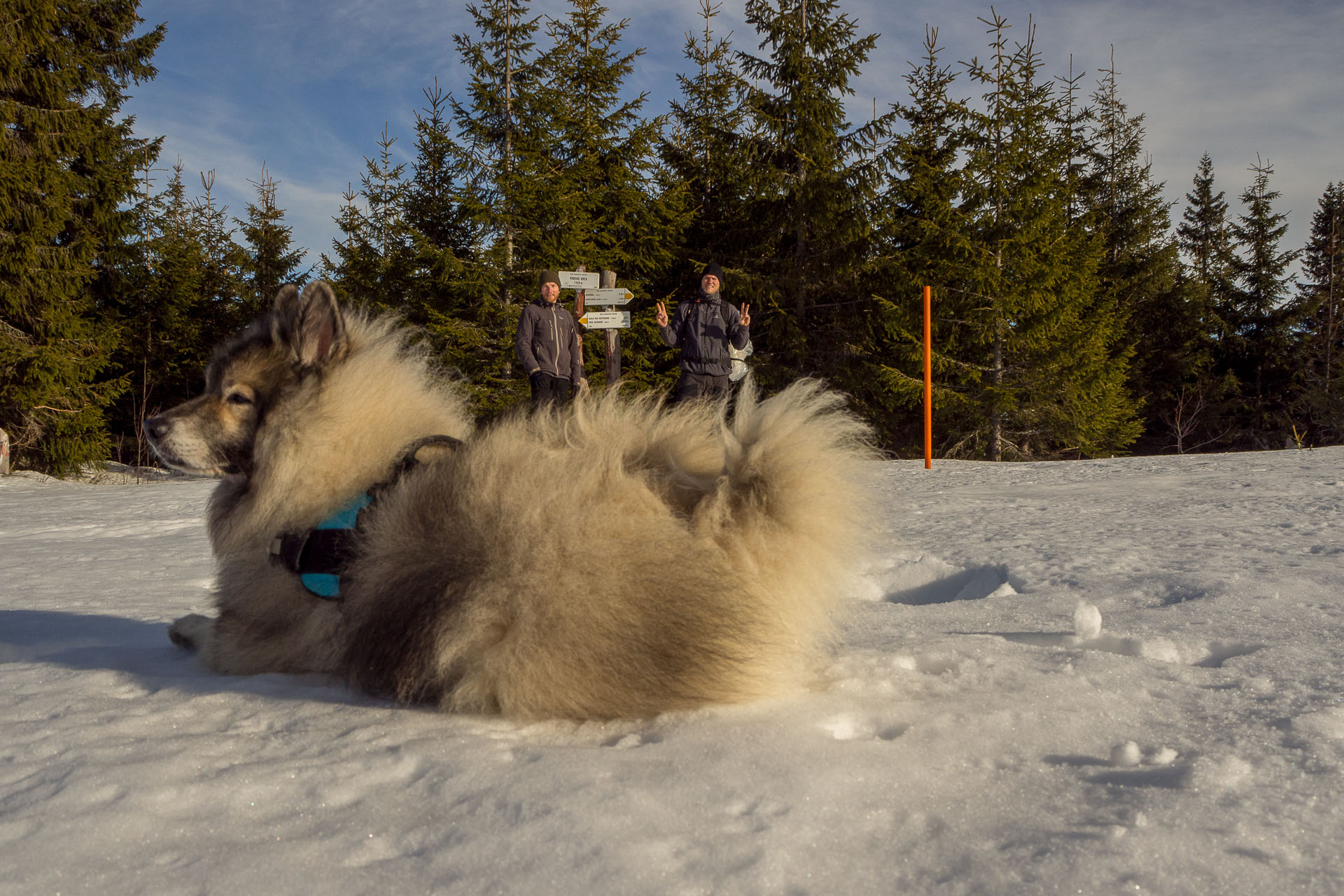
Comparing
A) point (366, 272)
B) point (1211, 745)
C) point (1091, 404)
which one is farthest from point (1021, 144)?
point (1211, 745)

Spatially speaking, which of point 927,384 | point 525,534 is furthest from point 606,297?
point 525,534

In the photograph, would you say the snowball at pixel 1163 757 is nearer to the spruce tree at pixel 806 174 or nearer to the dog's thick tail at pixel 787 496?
the dog's thick tail at pixel 787 496

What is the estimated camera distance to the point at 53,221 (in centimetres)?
1451

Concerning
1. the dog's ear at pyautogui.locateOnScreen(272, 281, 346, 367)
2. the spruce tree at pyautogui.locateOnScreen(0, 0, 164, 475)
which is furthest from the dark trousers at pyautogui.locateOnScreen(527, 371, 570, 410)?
the spruce tree at pyautogui.locateOnScreen(0, 0, 164, 475)

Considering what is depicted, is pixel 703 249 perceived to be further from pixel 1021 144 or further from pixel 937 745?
pixel 937 745

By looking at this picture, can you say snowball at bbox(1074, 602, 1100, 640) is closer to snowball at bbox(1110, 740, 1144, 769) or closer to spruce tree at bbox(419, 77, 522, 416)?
snowball at bbox(1110, 740, 1144, 769)

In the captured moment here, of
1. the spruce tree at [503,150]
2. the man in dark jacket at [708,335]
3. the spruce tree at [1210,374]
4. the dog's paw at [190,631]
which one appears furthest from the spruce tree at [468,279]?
the spruce tree at [1210,374]

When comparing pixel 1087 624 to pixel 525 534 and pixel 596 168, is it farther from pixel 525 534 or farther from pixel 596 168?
pixel 596 168

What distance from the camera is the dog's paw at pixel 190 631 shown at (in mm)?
2922

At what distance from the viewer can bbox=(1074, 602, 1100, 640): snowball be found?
2.73 metres

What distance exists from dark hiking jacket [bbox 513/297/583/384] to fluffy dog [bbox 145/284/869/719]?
732 cm

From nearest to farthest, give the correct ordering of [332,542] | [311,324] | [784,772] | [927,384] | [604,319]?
[784,772]
[332,542]
[311,324]
[927,384]
[604,319]

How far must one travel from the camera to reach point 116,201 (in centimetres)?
1681

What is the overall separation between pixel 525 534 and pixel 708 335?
756cm
